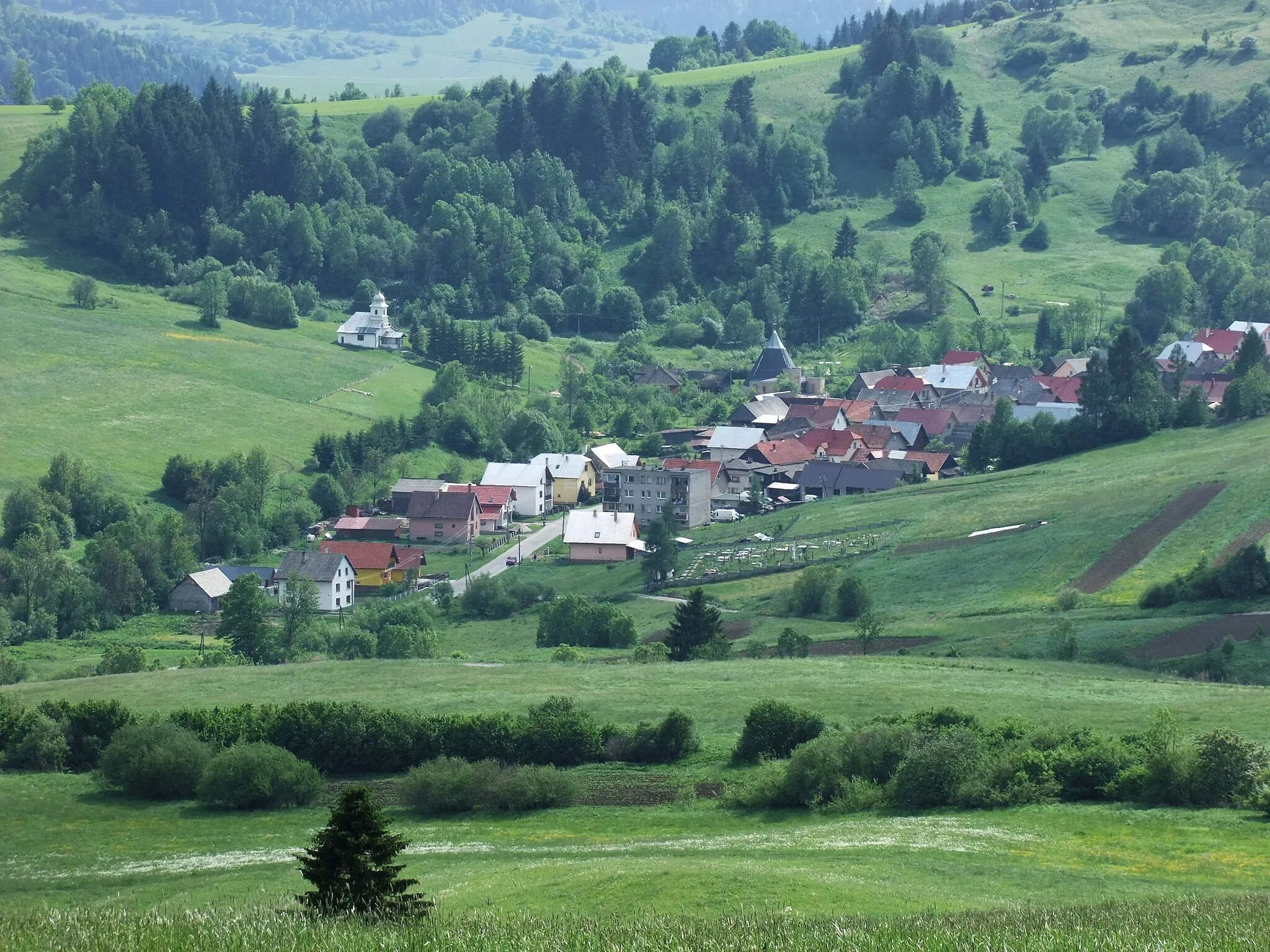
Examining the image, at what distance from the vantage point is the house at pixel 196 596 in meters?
79.5

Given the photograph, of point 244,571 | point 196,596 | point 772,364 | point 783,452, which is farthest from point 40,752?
point 772,364

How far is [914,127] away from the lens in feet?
561

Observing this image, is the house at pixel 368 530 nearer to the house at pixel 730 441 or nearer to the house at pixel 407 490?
the house at pixel 407 490

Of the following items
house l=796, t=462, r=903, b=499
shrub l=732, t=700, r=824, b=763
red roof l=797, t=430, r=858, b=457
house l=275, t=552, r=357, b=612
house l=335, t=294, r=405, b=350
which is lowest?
shrub l=732, t=700, r=824, b=763

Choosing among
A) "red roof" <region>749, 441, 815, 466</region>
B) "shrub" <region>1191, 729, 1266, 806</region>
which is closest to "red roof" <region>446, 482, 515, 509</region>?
"red roof" <region>749, 441, 815, 466</region>

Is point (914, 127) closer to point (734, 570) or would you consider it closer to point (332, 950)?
point (734, 570)

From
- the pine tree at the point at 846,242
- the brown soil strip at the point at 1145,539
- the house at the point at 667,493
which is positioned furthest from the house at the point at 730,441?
the pine tree at the point at 846,242

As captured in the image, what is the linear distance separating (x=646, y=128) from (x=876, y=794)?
14123 cm

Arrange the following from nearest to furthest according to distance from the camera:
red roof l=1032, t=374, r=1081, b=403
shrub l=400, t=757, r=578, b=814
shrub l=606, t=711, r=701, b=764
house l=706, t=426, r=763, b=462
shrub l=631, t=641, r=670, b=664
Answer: shrub l=400, t=757, r=578, b=814 < shrub l=606, t=711, r=701, b=764 < shrub l=631, t=641, r=670, b=664 < house l=706, t=426, r=763, b=462 < red roof l=1032, t=374, r=1081, b=403

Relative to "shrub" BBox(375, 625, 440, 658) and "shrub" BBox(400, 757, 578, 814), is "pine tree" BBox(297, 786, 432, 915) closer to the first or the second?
"shrub" BBox(400, 757, 578, 814)

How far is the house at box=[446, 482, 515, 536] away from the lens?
95.8 meters

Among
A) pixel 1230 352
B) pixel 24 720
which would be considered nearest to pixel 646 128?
pixel 1230 352

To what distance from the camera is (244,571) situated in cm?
8275

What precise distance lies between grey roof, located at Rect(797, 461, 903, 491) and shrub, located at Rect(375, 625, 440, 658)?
37.3 meters
